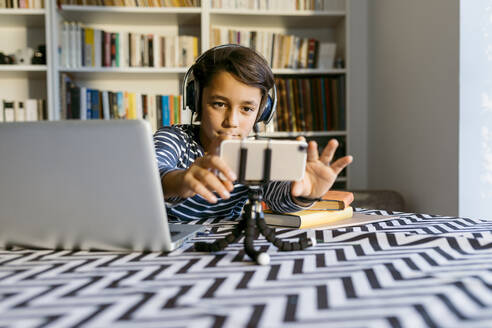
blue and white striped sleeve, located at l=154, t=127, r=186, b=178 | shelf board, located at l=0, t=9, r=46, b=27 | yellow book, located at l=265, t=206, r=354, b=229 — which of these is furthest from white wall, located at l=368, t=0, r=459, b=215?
shelf board, located at l=0, t=9, r=46, b=27

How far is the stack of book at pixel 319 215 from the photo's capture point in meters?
0.88

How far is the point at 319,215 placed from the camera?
0.92m

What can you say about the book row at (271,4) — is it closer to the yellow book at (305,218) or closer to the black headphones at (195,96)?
the black headphones at (195,96)

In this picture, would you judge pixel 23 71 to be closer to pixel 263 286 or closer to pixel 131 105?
Answer: pixel 131 105

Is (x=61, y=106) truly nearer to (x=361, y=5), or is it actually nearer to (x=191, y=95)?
(x=191, y=95)

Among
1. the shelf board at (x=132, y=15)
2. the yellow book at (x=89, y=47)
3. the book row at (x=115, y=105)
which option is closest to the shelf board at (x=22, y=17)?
the shelf board at (x=132, y=15)

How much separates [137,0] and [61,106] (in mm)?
682

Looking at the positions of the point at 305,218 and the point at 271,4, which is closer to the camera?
the point at 305,218

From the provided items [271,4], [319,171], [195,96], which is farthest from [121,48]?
[319,171]

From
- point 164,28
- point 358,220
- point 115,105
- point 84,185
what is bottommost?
point 358,220

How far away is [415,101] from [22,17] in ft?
6.59

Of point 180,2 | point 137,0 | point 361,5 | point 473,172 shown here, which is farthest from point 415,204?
point 137,0

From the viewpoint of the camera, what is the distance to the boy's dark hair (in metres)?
1.12

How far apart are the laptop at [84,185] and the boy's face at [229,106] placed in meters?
0.50
